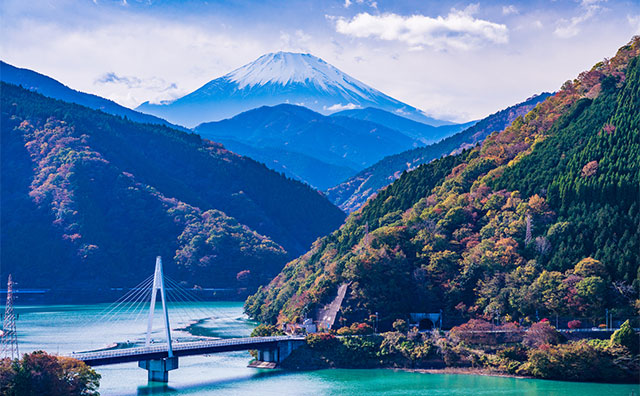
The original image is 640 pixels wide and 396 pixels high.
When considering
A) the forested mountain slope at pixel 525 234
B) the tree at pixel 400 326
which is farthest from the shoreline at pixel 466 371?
the forested mountain slope at pixel 525 234

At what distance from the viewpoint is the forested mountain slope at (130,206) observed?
109 m

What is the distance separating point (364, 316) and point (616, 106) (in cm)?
2373

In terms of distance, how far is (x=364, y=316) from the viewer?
5309 centimetres

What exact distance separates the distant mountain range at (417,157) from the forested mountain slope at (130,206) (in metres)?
35.4

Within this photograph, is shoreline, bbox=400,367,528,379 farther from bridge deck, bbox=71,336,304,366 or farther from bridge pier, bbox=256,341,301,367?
bridge deck, bbox=71,336,304,366

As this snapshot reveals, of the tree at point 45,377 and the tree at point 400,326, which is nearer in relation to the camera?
the tree at point 45,377

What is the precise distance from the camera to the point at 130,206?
119 meters

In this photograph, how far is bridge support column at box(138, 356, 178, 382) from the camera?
1780 inches

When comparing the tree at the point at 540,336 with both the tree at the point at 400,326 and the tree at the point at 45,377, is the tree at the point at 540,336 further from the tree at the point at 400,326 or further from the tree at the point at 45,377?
the tree at the point at 45,377

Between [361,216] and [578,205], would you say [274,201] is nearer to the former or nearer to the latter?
[361,216]

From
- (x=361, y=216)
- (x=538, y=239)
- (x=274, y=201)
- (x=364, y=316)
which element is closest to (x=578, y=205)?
(x=538, y=239)

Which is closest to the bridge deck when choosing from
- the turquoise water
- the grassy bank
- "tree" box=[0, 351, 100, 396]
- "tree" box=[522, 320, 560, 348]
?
A: the turquoise water

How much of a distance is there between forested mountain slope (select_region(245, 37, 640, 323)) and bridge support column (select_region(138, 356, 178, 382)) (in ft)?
38.7

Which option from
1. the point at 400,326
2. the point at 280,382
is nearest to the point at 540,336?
the point at 400,326
